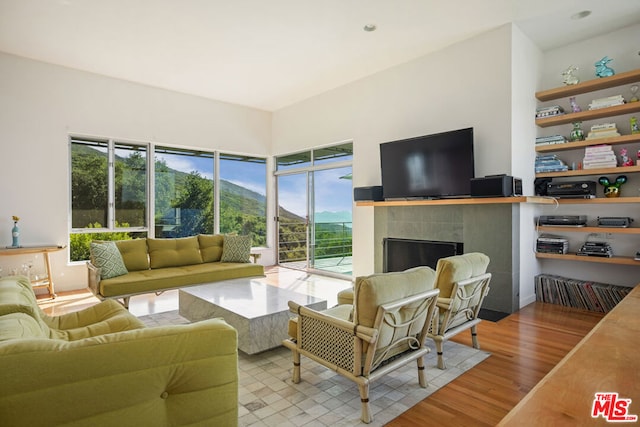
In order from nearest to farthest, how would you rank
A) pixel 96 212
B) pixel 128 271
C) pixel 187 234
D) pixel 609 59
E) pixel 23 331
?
pixel 23 331 → pixel 609 59 → pixel 128 271 → pixel 96 212 → pixel 187 234

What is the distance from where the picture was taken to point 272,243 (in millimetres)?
7715

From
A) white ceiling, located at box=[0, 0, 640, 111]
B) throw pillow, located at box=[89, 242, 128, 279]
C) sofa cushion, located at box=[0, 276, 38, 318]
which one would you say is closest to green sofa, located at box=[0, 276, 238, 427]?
sofa cushion, located at box=[0, 276, 38, 318]

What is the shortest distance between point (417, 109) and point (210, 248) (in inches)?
141

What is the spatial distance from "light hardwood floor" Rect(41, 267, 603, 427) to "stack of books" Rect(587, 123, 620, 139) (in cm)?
202

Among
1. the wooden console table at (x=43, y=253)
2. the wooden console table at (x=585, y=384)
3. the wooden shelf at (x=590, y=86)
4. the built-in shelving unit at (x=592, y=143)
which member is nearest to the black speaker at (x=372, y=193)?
the built-in shelving unit at (x=592, y=143)

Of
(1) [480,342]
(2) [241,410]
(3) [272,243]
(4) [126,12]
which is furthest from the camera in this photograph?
(3) [272,243]

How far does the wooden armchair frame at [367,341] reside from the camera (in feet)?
6.38

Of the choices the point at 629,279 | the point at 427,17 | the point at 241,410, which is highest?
the point at 427,17

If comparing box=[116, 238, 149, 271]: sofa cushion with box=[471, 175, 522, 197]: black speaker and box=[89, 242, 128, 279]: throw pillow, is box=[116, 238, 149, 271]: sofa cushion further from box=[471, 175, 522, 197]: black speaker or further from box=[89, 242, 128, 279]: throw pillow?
box=[471, 175, 522, 197]: black speaker

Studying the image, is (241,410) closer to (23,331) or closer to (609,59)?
(23,331)

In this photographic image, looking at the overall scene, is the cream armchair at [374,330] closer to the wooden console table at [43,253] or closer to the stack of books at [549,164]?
the stack of books at [549,164]

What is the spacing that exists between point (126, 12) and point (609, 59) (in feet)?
17.7

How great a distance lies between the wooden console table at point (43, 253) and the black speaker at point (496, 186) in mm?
5587

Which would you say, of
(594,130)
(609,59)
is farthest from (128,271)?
(609,59)
